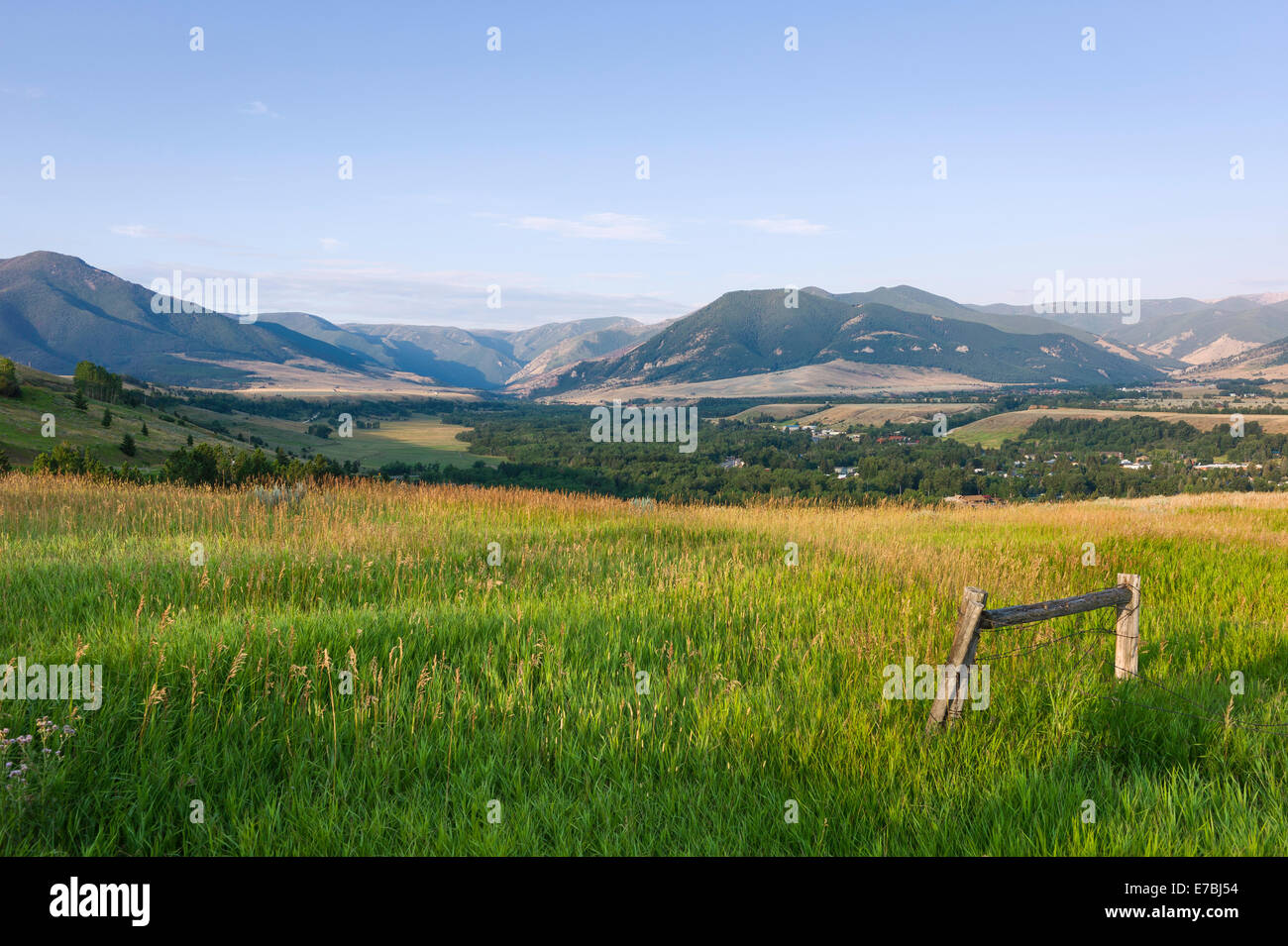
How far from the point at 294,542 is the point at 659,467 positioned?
81.4 meters

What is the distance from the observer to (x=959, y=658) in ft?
14.6

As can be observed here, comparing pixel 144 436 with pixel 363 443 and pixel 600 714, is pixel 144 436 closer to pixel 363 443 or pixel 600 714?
pixel 600 714

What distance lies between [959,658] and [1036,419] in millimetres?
166479

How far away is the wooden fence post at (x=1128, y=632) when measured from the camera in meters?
5.51

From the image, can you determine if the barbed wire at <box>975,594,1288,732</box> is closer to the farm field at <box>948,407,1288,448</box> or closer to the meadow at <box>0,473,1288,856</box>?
the meadow at <box>0,473,1288,856</box>

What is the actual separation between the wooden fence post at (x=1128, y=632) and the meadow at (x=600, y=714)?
27cm

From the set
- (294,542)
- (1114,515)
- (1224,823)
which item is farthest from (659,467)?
(1224,823)

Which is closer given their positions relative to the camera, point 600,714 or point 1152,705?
point 600,714

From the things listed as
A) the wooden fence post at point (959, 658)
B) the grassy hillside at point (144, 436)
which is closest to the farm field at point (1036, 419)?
the grassy hillside at point (144, 436)

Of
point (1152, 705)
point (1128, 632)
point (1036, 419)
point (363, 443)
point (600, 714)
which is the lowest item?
point (1152, 705)

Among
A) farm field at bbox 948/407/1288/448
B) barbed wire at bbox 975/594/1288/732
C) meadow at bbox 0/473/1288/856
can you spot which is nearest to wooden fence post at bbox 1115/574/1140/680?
barbed wire at bbox 975/594/1288/732

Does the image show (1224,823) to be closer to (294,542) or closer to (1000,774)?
(1000,774)

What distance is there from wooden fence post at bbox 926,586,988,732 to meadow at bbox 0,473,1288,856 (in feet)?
0.53

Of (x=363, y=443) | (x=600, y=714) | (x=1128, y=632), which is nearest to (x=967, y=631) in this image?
(x=1128, y=632)
